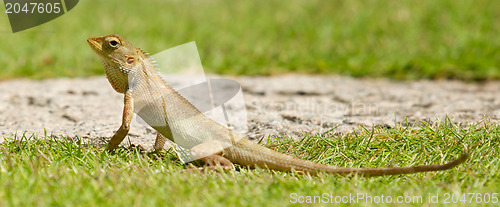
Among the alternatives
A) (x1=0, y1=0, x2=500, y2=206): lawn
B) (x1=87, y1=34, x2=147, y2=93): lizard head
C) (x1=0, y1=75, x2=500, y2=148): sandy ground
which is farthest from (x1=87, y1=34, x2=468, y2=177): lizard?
(x1=0, y1=75, x2=500, y2=148): sandy ground

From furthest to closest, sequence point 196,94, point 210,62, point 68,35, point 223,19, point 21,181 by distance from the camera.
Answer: point 223,19
point 68,35
point 210,62
point 196,94
point 21,181

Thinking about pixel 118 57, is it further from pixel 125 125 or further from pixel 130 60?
pixel 125 125

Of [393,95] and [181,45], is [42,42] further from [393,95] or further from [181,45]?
[393,95]

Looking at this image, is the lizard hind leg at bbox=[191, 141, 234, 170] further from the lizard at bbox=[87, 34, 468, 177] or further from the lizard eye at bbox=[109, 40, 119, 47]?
the lizard eye at bbox=[109, 40, 119, 47]

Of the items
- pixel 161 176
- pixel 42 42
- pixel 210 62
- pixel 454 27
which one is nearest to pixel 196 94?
pixel 210 62

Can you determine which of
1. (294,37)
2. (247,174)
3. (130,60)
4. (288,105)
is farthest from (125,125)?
(294,37)

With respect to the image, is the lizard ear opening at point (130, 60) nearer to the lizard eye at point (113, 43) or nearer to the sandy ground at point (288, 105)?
the lizard eye at point (113, 43)
